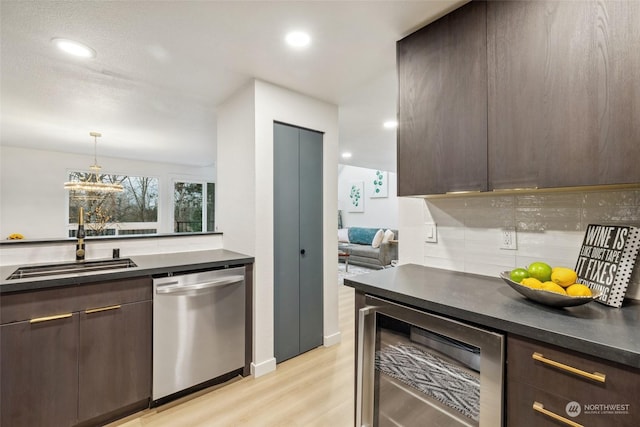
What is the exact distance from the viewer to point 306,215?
263cm

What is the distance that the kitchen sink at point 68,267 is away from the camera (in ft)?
5.67

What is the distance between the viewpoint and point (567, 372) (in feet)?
2.80

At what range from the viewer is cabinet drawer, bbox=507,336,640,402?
2.53 ft

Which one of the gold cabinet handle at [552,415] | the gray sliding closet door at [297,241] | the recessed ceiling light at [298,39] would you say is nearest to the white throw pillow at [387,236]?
the gray sliding closet door at [297,241]

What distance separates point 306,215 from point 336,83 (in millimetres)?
1190

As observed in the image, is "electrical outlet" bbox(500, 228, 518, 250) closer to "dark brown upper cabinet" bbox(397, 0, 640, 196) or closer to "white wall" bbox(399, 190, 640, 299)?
"white wall" bbox(399, 190, 640, 299)

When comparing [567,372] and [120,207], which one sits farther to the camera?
[120,207]

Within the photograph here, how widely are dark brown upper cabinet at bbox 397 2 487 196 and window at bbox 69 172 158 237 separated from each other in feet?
19.1

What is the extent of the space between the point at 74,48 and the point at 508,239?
2990 mm

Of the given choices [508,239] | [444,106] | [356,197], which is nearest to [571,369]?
[508,239]

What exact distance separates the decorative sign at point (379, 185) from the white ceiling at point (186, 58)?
4.55 meters

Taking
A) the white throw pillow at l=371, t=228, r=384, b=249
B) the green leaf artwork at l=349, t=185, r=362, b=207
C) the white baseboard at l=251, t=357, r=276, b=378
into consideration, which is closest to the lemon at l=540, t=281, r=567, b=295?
the white baseboard at l=251, t=357, r=276, b=378

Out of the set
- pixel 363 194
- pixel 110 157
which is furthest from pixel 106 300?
pixel 363 194

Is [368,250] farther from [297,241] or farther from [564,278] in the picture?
[564,278]
